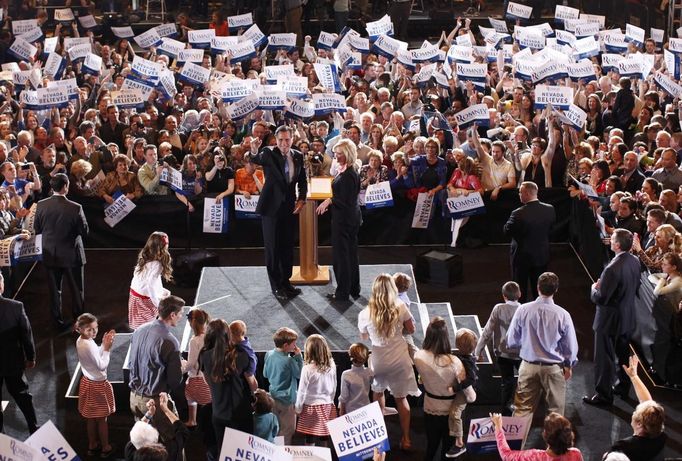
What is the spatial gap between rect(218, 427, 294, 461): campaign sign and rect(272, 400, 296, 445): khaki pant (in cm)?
137

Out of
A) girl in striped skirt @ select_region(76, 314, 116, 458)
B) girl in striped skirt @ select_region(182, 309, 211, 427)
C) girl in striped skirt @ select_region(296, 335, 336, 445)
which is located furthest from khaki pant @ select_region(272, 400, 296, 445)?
girl in striped skirt @ select_region(76, 314, 116, 458)

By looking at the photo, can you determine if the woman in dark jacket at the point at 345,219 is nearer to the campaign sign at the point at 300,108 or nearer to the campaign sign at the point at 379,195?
the campaign sign at the point at 379,195

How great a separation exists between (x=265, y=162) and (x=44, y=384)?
3.18 meters

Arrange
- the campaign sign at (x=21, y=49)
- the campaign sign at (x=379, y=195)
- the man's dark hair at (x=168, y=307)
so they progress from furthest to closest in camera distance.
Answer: the campaign sign at (x=21, y=49) → the campaign sign at (x=379, y=195) → the man's dark hair at (x=168, y=307)

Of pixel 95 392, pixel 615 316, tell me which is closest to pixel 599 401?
pixel 615 316

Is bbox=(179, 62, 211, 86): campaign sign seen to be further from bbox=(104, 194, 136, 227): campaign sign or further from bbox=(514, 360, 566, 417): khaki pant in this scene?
bbox=(514, 360, 566, 417): khaki pant

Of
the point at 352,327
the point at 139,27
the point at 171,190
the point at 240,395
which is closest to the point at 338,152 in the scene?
the point at 352,327

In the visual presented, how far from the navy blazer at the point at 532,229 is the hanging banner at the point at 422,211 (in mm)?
2706

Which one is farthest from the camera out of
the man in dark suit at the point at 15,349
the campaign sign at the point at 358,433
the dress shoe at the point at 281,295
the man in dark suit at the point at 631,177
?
the man in dark suit at the point at 631,177

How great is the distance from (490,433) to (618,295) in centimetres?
221

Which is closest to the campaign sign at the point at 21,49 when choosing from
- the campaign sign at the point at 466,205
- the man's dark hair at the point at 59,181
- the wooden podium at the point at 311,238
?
the man's dark hair at the point at 59,181

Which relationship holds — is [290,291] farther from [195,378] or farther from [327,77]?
[327,77]

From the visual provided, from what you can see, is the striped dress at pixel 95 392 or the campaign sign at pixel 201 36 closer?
the striped dress at pixel 95 392

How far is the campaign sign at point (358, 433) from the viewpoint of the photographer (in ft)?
26.6
